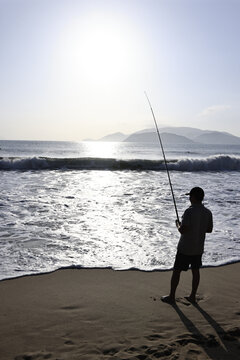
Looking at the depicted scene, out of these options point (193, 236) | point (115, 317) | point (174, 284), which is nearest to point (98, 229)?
point (174, 284)

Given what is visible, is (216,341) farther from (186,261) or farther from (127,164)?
(127,164)

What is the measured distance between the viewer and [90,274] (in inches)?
170

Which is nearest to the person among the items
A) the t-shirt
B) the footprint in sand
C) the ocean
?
the t-shirt

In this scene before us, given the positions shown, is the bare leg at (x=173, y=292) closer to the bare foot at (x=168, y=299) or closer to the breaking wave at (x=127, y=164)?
the bare foot at (x=168, y=299)

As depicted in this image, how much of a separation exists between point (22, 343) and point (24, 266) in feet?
6.13

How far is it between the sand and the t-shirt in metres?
0.58

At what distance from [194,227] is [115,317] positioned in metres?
1.29

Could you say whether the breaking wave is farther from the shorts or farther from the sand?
the shorts

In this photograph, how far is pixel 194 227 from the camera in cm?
366

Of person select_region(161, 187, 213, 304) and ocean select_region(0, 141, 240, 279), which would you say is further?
ocean select_region(0, 141, 240, 279)

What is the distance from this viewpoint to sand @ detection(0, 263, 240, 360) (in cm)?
266

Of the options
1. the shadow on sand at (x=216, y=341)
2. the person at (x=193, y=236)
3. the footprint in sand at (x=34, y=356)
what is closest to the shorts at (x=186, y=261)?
the person at (x=193, y=236)

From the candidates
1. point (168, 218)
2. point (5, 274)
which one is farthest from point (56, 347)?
point (168, 218)

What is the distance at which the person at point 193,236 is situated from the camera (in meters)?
3.65
